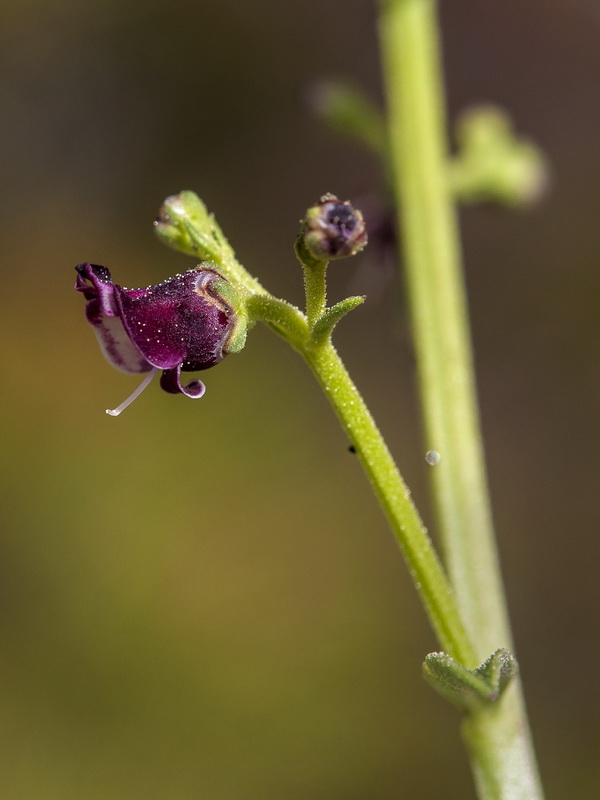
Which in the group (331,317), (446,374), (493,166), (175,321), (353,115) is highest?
(493,166)

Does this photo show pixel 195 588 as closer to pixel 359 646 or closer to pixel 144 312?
pixel 359 646

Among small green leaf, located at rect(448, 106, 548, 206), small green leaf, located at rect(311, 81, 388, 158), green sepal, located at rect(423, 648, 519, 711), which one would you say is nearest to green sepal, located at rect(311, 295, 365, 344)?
green sepal, located at rect(423, 648, 519, 711)

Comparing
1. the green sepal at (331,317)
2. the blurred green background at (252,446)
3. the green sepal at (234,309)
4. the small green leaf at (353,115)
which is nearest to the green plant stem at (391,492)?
the green sepal at (331,317)

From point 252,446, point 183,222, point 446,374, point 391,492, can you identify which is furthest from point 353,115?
point 252,446

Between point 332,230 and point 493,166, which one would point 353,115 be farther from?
point 332,230

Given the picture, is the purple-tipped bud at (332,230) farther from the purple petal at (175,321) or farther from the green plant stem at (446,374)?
the green plant stem at (446,374)
